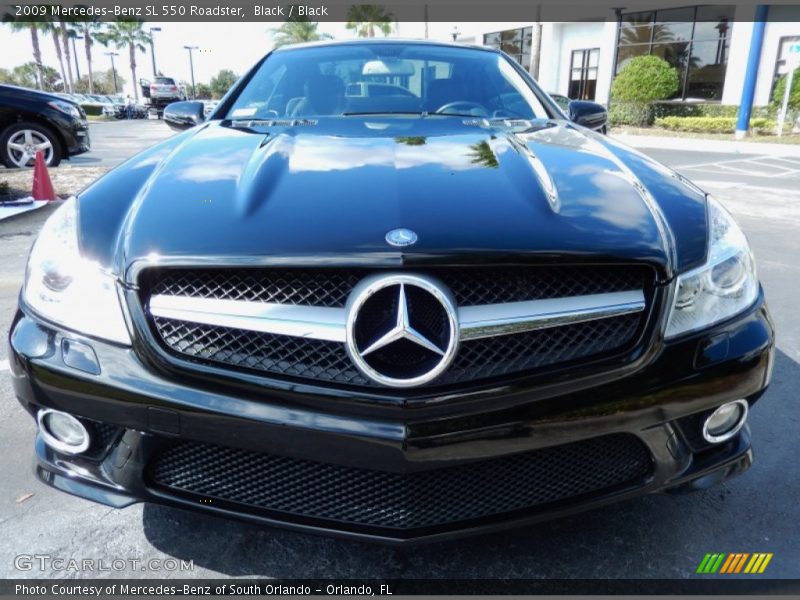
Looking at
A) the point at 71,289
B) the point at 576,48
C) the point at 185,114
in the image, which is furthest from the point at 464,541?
the point at 576,48

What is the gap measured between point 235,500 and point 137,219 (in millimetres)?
750

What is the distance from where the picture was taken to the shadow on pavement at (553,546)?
5.84ft

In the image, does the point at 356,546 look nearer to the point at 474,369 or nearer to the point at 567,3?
the point at 474,369

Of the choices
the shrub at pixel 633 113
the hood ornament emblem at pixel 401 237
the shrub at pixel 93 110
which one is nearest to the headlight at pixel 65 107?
the hood ornament emblem at pixel 401 237

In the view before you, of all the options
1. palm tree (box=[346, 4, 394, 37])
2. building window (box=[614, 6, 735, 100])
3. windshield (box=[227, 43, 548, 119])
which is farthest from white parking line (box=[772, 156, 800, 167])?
palm tree (box=[346, 4, 394, 37])

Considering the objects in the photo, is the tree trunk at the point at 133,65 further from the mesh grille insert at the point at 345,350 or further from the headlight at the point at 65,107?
the mesh grille insert at the point at 345,350

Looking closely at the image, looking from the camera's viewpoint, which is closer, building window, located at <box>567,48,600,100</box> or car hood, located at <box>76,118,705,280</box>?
car hood, located at <box>76,118,705,280</box>

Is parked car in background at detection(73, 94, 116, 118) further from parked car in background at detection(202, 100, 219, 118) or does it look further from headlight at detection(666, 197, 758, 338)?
headlight at detection(666, 197, 758, 338)

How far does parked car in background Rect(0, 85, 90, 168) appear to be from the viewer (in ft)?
28.4

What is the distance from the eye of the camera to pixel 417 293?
141 centimetres

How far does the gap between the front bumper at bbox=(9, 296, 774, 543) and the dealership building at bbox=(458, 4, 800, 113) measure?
18.3 metres

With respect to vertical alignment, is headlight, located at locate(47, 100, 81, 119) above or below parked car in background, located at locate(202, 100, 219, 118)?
below

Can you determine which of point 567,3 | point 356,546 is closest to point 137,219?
point 356,546

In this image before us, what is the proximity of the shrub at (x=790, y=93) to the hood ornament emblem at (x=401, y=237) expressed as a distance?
66.4 ft
